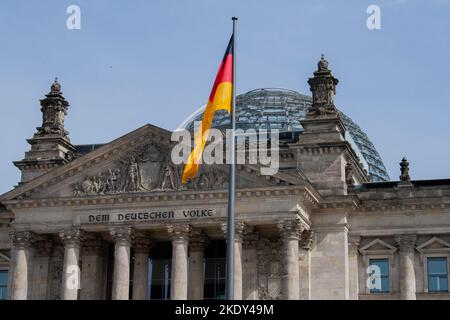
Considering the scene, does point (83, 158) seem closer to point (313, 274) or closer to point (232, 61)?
point (313, 274)

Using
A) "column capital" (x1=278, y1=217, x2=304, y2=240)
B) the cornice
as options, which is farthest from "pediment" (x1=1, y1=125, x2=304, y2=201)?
"column capital" (x1=278, y1=217, x2=304, y2=240)

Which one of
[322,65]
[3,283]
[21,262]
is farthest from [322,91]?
[3,283]

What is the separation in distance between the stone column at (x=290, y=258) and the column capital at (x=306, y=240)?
2.78 metres

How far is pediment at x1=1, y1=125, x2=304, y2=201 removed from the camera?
5977 centimetres

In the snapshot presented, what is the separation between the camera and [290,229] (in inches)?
2242

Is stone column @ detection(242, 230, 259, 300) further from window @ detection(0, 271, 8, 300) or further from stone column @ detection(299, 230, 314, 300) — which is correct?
window @ detection(0, 271, 8, 300)

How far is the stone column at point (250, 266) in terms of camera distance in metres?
59.6

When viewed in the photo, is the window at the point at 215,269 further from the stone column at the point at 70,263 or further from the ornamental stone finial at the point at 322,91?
the ornamental stone finial at the point at 322,91

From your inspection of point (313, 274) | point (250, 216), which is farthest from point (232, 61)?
point (313, 274)

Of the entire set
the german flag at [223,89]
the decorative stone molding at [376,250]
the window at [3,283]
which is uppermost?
the german flag at [223,89]

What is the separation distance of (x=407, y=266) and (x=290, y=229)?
9203 mm

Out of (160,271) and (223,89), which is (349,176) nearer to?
(160,271)

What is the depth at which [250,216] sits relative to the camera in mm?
57906

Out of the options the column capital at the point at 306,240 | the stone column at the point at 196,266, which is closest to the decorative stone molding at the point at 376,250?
the column capital at the point at 306,240
